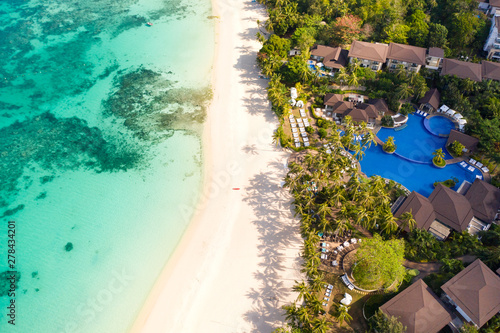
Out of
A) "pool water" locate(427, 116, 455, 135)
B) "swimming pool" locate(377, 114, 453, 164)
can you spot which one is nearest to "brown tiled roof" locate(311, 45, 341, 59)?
"swimming pool" locate(377, 114, 453, 164)

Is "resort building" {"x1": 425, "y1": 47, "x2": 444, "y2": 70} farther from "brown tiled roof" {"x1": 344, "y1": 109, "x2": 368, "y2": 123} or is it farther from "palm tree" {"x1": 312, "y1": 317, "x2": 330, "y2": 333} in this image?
"palm tree" {"x1": 312, "y1": 317, "x2": 330, "y2": 333}

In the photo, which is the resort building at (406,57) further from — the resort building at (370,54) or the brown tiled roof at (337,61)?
the brown tiled roof at (337,61)

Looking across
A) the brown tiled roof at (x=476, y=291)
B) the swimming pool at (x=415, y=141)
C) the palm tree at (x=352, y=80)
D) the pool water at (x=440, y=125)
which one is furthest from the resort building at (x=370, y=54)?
the brown tiled roof at (x=476, y=291)

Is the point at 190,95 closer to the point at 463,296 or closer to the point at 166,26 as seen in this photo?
the point at 166,26

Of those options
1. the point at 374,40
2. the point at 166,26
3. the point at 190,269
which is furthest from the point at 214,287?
the point at 166,26

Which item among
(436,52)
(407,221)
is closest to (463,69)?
(436,52)

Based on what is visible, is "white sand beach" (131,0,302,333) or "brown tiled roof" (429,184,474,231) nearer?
"white sand beach" (131,0,302,333)

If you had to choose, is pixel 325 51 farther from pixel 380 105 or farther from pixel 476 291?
pixel 476 291
